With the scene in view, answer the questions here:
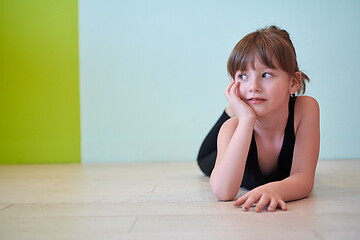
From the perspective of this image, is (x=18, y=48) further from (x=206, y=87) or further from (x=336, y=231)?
(x=336, y=231)

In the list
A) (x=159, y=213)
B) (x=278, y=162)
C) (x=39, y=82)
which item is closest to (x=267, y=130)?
(x=278, y=162)

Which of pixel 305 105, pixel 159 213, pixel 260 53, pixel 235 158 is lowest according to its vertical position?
pixel 159 213

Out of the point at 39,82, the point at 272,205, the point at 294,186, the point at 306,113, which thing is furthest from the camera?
the point at 39,82

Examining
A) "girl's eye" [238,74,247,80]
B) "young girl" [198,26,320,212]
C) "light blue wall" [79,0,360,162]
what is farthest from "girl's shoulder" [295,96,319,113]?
"light blue wall" [79,0,360,162]

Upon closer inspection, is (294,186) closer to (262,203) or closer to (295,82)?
(262,203)

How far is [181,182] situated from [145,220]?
0.61 meters

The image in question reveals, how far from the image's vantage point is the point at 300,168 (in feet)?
3.28

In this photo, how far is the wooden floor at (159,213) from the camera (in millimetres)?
673

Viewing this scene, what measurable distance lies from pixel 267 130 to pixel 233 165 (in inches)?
9.1

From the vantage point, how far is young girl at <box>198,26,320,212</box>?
93 cm

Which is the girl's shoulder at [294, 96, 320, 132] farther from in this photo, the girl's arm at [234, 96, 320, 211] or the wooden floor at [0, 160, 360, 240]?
the wooden floor at [0, 160, 360, 240]

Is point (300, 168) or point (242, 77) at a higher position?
point (242, 77)

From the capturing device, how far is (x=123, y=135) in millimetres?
2291

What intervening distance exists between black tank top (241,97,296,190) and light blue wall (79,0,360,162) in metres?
1.16
